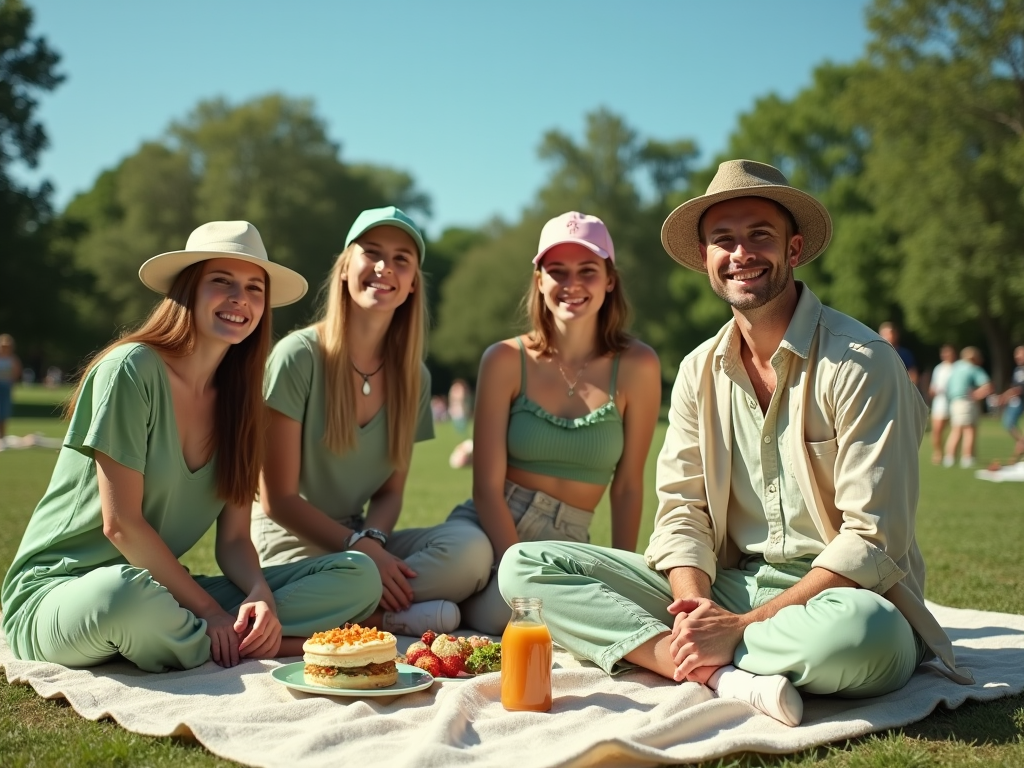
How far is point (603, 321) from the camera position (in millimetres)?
5473

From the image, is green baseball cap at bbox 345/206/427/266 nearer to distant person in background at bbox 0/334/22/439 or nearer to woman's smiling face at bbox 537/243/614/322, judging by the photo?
woman's smiling face at bbox 537/243/614/322

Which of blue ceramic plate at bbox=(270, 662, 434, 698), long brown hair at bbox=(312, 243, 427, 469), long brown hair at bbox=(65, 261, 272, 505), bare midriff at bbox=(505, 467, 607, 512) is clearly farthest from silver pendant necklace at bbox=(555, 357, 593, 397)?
blue ceramic plate at bbox=(270, 662, 434, 698)

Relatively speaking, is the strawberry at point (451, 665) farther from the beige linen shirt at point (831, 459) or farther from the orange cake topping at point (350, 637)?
the beige linen shirt at point (831, 459)

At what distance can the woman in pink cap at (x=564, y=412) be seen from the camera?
5141mm

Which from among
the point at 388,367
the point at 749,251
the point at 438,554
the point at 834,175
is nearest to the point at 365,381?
the point at 388,367

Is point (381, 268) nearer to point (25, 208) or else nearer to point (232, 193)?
point (25, 208)

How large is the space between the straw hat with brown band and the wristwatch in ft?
6.38

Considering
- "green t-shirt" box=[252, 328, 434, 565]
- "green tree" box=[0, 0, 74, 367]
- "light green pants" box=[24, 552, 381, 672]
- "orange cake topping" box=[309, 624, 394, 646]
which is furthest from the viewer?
"green tree" box=[0, 0, 74, 367]

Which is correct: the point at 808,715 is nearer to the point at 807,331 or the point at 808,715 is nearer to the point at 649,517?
the point at 807,331

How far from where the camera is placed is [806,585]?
3.62 metres

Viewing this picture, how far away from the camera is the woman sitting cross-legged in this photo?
389cm

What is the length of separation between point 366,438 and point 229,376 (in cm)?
92

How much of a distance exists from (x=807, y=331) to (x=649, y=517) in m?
6.76

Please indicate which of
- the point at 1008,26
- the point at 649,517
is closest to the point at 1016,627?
the point at 649,517
